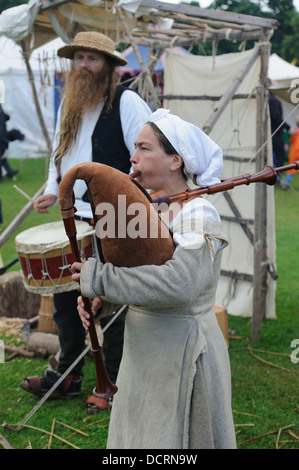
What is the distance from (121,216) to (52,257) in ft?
5.28

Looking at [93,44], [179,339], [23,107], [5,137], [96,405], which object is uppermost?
[93,44]

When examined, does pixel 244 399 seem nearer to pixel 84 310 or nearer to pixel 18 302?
pixel 84 310

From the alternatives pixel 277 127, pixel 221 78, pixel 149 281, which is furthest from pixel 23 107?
pixel 149 281

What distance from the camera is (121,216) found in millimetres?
1609

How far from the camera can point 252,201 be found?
5098 millimetres

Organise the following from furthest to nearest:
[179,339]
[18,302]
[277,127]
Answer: [277,127], [18,302], [179,339]

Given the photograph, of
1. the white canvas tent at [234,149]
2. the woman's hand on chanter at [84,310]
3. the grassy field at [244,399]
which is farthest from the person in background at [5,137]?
the woman's hand on chanter at [84,310]

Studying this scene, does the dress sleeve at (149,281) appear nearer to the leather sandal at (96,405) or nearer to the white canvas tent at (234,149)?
the leather sandal at (96,405)

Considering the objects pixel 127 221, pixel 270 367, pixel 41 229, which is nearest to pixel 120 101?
pixel 41 229

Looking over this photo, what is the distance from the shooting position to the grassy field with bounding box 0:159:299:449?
319cm

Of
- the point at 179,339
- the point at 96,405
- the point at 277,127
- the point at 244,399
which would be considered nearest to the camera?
the point at 179,339

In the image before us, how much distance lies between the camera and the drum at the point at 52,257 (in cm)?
313

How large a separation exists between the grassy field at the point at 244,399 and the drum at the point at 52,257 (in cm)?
82

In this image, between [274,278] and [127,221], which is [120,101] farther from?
[274,278]
